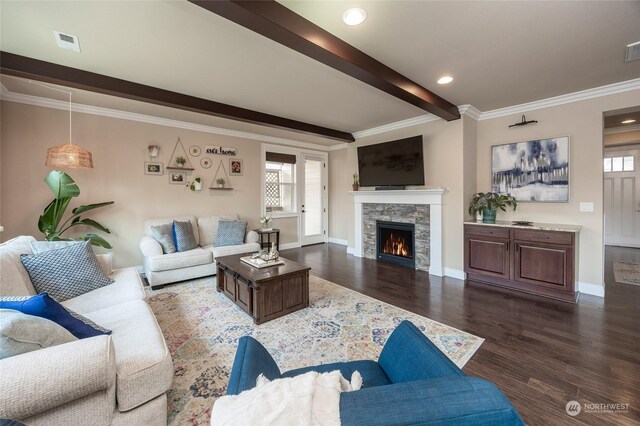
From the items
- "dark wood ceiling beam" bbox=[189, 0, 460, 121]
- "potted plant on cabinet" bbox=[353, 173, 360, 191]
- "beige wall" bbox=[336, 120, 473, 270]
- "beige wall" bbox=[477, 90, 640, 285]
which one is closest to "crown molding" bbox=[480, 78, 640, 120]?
"beige wall" bbox=[477, 90, 640, 285]

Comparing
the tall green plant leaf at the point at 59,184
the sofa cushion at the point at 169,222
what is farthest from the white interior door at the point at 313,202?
the tall green plant leaf at the point at 59,184

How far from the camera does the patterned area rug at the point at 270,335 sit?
1.88 metres

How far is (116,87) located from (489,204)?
514 cm

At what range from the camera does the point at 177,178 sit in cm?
487

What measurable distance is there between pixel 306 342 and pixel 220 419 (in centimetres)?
197

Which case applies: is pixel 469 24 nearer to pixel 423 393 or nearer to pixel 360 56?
pixel 360 56

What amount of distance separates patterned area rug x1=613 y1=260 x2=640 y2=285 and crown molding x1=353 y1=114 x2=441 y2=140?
12.0 feet

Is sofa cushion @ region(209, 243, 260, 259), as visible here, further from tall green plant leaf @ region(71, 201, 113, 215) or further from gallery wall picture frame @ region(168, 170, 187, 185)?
tall green plant leaf @ region(71, 201, 113, 215)

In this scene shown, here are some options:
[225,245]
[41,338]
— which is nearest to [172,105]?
[225,245]

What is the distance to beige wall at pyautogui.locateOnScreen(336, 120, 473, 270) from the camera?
13.8 ft

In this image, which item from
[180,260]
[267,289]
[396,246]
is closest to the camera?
[267,289]

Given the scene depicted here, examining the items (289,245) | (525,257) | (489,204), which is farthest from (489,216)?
(289,245)

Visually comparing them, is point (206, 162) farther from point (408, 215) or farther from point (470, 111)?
point (470, 111)

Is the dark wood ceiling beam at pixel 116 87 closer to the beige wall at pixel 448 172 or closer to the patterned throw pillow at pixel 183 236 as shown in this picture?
the patterned throw pillow at pixel 183 236
